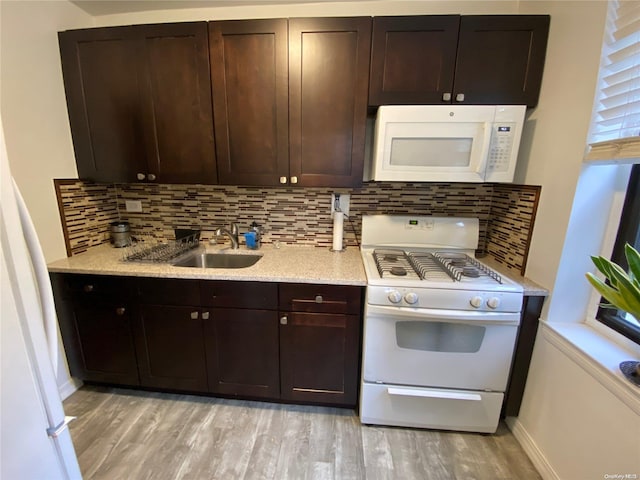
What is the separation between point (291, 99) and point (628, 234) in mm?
1759

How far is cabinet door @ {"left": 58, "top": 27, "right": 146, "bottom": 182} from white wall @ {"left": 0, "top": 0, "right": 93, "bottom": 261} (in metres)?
0.06

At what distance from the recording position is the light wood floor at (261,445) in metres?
1.40

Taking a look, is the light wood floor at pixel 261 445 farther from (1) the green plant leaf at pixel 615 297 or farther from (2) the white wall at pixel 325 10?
(2) the white wall at pixel 325 10

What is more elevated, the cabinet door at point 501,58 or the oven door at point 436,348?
the cabinet door at point 501,58

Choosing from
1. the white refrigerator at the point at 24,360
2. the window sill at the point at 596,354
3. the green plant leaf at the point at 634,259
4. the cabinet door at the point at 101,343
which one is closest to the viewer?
the white refrigerator at the point at 24,360

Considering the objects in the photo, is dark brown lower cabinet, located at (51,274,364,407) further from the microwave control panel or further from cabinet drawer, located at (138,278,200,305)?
the microwave control panel

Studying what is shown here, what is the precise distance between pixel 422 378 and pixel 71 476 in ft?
4.98

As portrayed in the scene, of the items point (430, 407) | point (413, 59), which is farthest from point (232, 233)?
point (430, 407)

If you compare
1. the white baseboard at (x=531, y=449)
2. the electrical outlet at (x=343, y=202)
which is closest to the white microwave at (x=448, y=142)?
the electrical outlet at (x=343, y=202)

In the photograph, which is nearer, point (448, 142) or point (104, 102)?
point (448, 142)

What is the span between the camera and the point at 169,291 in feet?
5.36

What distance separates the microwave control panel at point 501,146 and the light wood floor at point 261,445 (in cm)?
154

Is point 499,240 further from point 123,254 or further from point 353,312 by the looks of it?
point 123,254

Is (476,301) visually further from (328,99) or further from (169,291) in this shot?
(169,291)
